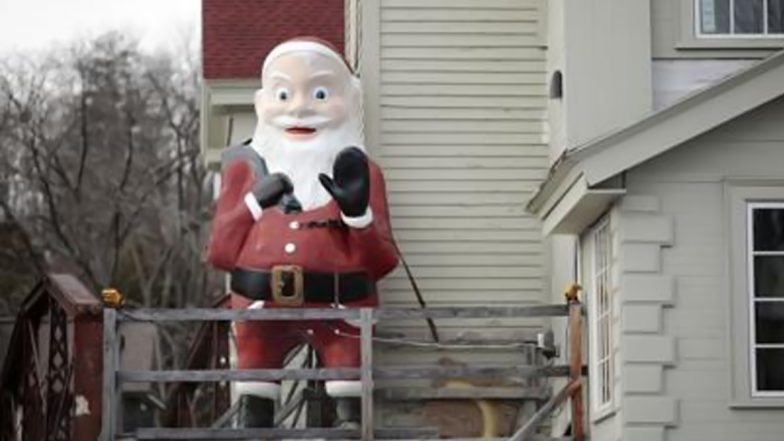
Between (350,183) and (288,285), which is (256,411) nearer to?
(288,285)

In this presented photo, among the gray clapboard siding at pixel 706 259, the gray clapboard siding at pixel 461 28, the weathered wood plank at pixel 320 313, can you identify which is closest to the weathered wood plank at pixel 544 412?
the weathered wood plank at pixel 320 313

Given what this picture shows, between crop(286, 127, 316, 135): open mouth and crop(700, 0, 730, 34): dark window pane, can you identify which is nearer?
crop(700, 0, 730, 34): dark window pane

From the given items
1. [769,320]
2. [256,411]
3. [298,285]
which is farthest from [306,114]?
[769,320]

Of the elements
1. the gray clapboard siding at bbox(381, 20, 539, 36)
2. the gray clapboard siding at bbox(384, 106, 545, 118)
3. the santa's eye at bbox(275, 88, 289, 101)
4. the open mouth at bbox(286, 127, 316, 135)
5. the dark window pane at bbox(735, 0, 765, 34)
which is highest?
the gray clapboard siding at bbox(381, 20, 539, 36)

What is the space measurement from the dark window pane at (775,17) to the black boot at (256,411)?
15.0ft

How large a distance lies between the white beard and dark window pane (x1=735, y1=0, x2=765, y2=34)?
311 centimetres

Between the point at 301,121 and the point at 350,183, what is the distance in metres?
0.80

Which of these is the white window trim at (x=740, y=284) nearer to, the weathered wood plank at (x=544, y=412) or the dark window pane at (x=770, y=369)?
the dark window pane at (x=770, y=369)

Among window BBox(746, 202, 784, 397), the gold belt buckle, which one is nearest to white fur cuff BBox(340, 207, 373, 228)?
the gold belt buckle

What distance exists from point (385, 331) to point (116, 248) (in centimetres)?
2599

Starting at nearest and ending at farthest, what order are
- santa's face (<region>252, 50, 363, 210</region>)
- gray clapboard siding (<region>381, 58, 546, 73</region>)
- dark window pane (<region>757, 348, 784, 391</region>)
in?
dark window pane (<region>757, 348, 784, 391</region>) → santa's face (<region>252, 50, 363, 210</region>) → gray clapboard siding (<region>381, 58, 546, 73</region>)

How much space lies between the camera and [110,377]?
14.6m

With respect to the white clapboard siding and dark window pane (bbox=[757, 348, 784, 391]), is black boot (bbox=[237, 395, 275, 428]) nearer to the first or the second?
the white clapboard siding

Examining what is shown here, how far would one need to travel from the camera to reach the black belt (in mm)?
15992
